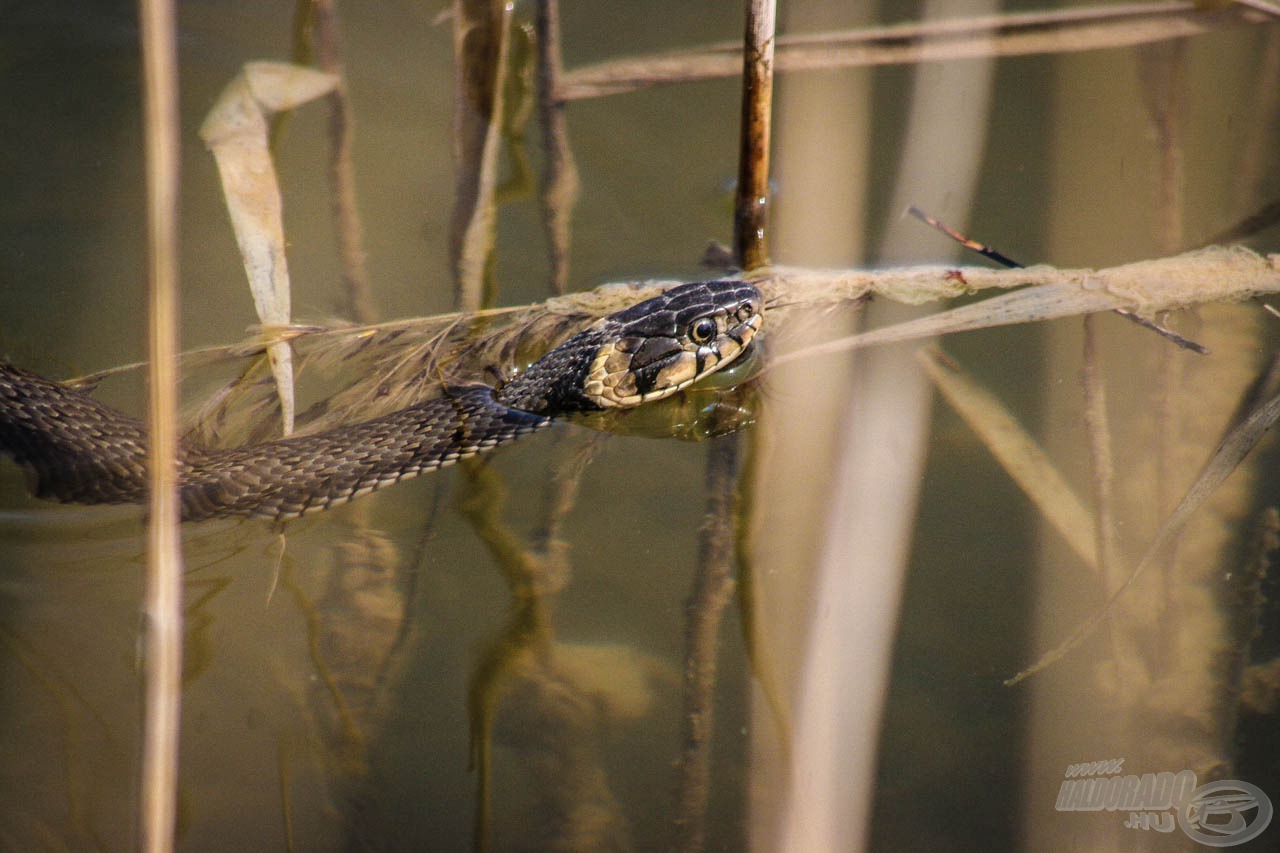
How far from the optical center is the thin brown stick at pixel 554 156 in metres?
3.42

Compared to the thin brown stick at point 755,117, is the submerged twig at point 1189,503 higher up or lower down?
lower down

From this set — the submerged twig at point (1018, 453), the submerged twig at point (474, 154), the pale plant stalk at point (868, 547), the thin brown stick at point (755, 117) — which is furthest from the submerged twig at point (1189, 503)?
the submerged twig at point (474, 154)

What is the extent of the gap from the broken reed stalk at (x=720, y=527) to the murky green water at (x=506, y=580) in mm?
47

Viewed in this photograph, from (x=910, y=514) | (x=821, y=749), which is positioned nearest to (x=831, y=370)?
(x=910, y=514)

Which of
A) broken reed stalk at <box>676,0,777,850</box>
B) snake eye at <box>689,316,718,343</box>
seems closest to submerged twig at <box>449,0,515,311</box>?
snake eye at <box>689,316,718,343</box>

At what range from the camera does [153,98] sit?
1461 millimetres

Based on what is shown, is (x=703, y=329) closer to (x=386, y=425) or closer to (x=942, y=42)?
(x=386, y=425)

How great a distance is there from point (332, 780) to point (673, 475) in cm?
140

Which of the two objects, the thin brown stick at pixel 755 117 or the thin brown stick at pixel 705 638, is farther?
the thin brown stick at pixel 755 117

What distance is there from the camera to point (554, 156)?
3773 millimetres

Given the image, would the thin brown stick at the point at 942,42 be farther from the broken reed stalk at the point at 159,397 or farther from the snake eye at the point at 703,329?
the broken reed stalk at the point at 159,397

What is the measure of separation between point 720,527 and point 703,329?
0.75m

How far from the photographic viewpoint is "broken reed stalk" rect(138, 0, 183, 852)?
1.45 meters

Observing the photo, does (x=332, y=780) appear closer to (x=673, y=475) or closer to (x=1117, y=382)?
(x=673, y=475)
